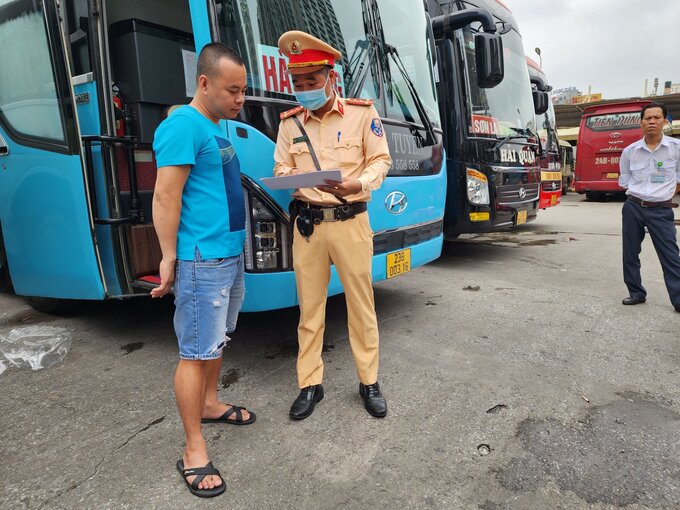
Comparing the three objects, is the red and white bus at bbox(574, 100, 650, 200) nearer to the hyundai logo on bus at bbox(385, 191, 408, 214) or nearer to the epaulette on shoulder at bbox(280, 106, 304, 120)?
the hyundai logo on bus at bbox(385, 191, 408, 214)

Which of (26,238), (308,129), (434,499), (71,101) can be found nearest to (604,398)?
(434,499)

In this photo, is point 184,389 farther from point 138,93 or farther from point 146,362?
point 138,93

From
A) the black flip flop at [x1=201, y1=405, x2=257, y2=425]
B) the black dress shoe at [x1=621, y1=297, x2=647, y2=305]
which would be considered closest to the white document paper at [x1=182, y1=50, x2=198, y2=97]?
the black flip flop at [x1=201, y1=405, x2=257, y2=425]

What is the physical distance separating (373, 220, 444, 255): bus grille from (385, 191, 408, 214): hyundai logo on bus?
0.15 m

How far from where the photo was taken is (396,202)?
3199 millimetres

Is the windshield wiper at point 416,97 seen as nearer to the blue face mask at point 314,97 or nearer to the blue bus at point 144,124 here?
the blue bus at point 144,124

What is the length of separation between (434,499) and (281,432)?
0.79 metres

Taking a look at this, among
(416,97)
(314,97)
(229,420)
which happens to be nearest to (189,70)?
(416,97)

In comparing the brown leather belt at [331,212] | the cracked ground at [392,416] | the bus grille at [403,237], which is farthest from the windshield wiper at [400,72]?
the cracked ground at [392,416]

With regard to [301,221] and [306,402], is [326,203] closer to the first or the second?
[301,221]

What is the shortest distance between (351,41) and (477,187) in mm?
2685

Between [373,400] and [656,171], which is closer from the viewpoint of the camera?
[373,400]

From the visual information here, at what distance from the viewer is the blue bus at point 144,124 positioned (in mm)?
2566

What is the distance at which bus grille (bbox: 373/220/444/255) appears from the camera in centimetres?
314
